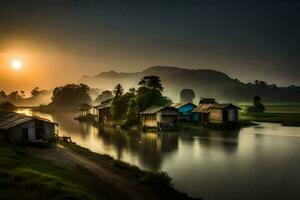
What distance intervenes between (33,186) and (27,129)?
2840 cm

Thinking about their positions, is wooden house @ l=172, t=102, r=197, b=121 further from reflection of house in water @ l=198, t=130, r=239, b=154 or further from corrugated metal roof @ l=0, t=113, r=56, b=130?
corrugated metal roof @ l=0, t=113, r=56, b=130

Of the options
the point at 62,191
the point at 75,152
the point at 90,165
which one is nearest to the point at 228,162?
the point at 90,165

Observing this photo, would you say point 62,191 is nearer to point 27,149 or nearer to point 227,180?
point 227,180

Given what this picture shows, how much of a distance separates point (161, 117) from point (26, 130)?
128 ft

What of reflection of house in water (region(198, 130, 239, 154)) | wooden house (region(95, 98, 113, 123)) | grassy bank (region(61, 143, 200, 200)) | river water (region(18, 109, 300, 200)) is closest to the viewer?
grassy bank (region(61, 143, 200, 200))

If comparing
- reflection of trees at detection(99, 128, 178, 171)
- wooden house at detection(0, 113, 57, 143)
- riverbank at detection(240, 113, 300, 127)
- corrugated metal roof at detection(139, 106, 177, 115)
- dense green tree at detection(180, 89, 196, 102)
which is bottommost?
reflection of trees at detection(99, 128, 178, 171)

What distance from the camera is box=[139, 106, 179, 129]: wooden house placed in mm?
80700

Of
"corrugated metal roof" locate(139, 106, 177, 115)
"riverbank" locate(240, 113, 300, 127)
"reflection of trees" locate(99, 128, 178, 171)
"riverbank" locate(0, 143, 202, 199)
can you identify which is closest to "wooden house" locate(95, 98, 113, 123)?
"corrugated metal roof" locate(139, 106, 177, 115)

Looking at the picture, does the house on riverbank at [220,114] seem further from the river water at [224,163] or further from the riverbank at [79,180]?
the riverbank at [79,180]

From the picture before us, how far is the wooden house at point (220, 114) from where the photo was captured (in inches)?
3354

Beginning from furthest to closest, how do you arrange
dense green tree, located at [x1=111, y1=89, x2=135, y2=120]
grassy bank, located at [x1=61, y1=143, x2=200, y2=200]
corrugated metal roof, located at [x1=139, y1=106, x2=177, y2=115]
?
dense green tree, located at [x1=111, y1=89, x2=135, y2=120] → corrugated metal roof, located at [x1=139, y1=106, x2=177, y2=115] → grassy bank, located at [x1=61, y1=143, x2=200, y2=200]

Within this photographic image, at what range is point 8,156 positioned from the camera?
102 ft

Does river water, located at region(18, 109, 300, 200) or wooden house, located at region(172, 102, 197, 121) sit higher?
wooden house, located at region(172, 102, 197, 121)

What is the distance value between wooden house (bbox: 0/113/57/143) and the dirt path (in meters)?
4.27
